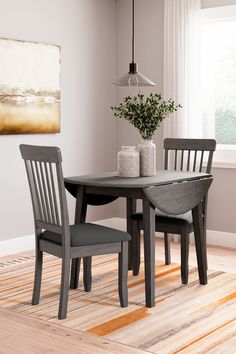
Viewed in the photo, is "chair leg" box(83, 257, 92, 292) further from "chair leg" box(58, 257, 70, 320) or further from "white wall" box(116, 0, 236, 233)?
"white wall" box(116, 0, 236, 233)

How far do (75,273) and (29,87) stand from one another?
1.73 m

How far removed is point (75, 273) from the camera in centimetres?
377

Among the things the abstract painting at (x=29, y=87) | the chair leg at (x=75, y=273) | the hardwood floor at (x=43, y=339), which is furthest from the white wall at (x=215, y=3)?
the hardwood floor at (x=43, y=339)

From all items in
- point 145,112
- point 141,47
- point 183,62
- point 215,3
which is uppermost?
point 215,3

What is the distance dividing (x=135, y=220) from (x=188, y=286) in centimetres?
56

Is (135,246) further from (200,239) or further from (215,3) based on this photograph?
(215,3)

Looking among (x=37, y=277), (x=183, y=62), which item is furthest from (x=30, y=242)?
(x=183, y=62)

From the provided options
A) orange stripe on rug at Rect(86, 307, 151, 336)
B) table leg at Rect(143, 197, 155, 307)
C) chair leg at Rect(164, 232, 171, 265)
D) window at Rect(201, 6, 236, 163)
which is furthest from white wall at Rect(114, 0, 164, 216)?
orange stripe on rug at Rect(86, 307, 151, 336)

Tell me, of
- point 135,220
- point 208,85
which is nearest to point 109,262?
point 135,220

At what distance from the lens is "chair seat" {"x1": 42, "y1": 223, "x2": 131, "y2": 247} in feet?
10.6

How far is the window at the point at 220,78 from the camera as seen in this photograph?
5.09 meters

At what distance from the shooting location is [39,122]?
192 inches

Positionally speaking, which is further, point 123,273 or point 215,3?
point 215,3

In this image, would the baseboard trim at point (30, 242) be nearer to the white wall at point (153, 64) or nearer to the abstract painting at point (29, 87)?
the white wall at point (153, 64)
